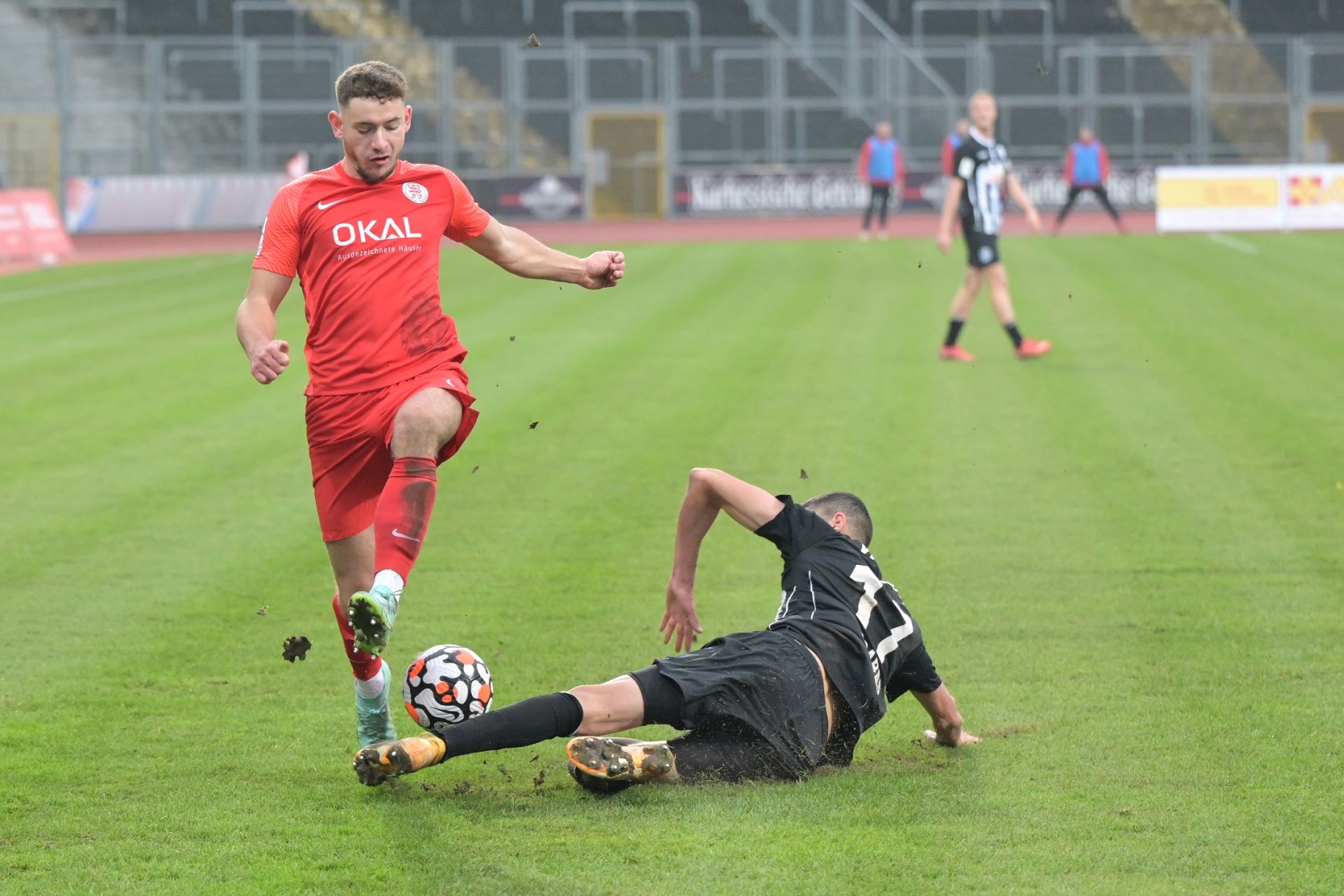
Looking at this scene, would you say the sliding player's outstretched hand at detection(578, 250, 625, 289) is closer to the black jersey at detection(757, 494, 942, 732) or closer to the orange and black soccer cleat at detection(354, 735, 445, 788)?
the black jersey at detection(757, 494, 942, 732)

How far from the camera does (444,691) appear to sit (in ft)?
18.8

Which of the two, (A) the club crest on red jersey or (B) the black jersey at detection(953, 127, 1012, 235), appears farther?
(B) the black jersey at detection(953, 127, 1012, 235)

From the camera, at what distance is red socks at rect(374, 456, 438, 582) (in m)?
5.51

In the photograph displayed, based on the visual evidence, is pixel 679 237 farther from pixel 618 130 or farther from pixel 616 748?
pixel 616 748

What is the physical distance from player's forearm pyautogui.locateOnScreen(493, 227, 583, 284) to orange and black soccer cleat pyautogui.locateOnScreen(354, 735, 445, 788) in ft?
6.14

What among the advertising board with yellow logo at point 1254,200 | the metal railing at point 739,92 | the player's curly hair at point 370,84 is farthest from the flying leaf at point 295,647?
the metal railing at point 739,92

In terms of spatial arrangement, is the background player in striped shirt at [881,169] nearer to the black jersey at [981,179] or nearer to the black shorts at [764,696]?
the black jersey at [981,179]

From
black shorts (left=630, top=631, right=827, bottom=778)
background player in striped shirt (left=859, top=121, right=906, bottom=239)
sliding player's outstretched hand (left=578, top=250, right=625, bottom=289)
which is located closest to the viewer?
black shorts (left=630, top=631, right=827, bottom=778)

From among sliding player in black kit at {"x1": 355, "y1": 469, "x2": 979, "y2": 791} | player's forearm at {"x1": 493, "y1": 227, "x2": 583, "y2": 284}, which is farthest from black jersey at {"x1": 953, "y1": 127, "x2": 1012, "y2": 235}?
sliding player in black kit at {"x1": 355, "y1": 469, "x2": 979, "y2": 791}

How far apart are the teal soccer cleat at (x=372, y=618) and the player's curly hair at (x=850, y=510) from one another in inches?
66.6

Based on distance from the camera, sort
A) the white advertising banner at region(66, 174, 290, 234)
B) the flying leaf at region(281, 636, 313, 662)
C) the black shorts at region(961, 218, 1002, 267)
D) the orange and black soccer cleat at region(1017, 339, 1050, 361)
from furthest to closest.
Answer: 1. the white advertising banner at region(66, 174, 290, 234)
2. the orange and black soccer cleat at region(1017, 339, 1050, 361)
3. the black shorts at region(961, 218, 1002, 267)
4. the flying leaf at region(281, 636, 313, 662)

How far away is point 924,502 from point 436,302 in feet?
17.3

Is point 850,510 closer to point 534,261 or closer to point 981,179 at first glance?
point 534,261

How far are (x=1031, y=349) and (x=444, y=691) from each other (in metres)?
11.9
